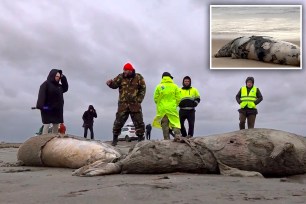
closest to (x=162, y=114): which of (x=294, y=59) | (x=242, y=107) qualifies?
(x=242, y=107)

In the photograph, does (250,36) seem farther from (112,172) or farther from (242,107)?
(112,172)

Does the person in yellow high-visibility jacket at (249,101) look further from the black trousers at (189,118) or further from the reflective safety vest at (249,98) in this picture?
the black trousers at (189,118)

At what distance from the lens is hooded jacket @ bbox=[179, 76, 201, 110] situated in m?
11.2

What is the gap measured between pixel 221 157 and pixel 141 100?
14.3 ft

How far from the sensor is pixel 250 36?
12.1 m

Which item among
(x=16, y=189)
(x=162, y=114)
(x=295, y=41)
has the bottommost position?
(x=16, y=189)

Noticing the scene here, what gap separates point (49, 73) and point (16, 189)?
5.59 meters

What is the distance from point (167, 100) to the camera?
405 inches

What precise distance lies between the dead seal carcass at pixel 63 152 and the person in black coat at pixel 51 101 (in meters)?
1.93

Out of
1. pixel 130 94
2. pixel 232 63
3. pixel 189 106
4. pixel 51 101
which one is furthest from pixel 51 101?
pixel 232 63

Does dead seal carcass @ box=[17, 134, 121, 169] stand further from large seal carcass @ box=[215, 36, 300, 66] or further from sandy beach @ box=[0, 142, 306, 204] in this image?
large seal carcass @ box=[215, 36, 300, 66]

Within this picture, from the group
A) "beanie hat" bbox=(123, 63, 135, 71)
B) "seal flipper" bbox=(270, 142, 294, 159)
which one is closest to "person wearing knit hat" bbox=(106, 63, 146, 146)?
"beanie hat" bbox=(123, 63, 135, 71)

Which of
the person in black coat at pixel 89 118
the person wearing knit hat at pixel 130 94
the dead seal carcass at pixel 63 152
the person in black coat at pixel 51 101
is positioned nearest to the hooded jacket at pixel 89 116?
the person in black coat at pixel 89 118

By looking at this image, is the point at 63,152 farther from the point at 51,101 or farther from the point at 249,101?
the point at 249,101
